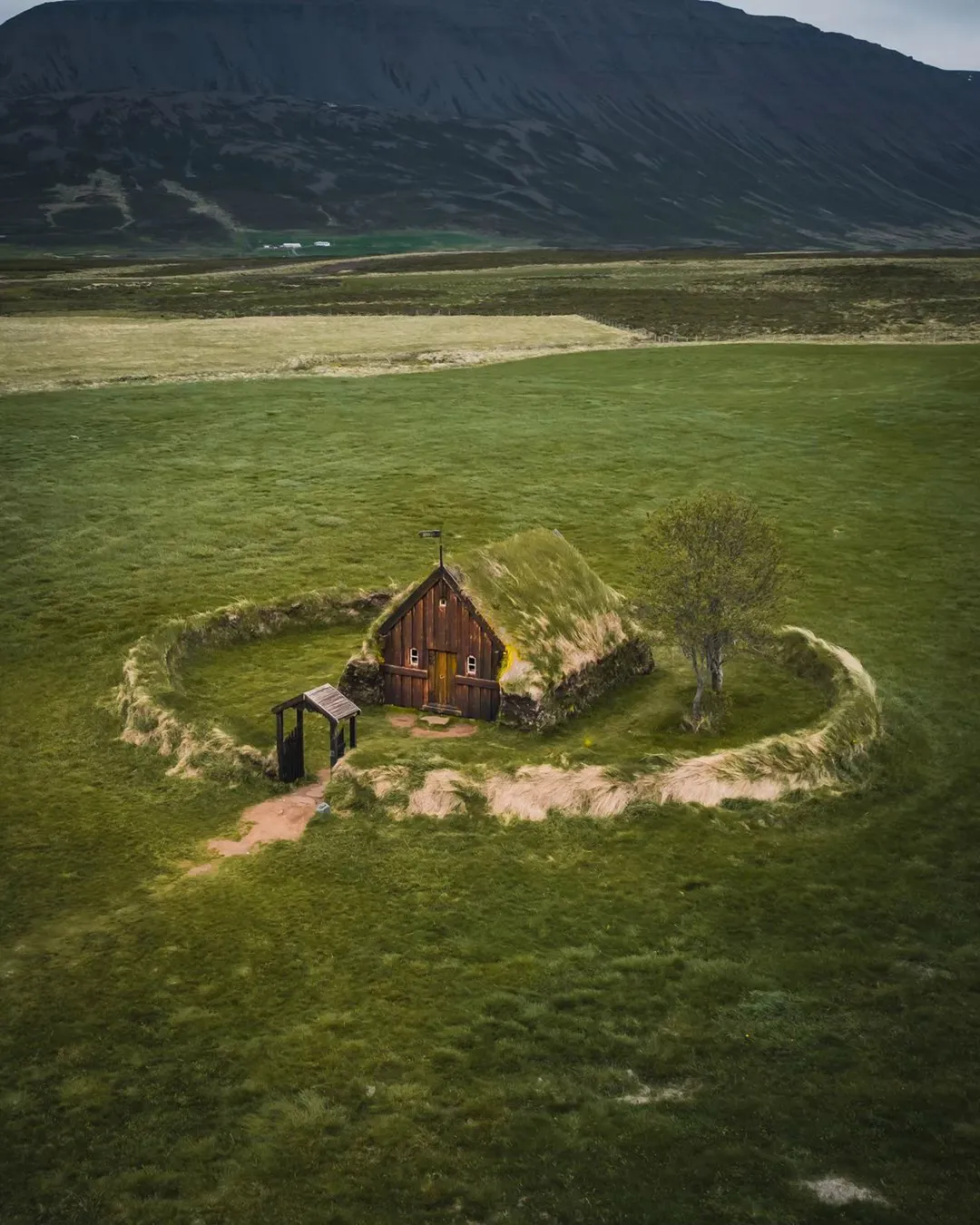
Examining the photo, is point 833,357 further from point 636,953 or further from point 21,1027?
point 21,1027

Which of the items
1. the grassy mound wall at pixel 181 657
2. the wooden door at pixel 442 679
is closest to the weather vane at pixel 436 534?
the wooden door at pixel 442 679

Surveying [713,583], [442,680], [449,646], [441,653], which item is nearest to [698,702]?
[713,583]

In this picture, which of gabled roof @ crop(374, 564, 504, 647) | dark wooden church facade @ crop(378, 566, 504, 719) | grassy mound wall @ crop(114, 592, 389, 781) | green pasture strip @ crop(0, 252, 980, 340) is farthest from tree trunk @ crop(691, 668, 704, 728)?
green pasture strip @ crop(0, 252, 980, 340)

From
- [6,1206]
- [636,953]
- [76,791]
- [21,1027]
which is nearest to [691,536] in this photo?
[636,953]

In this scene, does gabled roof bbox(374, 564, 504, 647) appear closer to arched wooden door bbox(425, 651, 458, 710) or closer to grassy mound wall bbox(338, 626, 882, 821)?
arched wooden door bbox(425, 651, 458, 710)

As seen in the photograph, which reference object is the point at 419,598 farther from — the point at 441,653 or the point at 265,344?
the point at 265,344

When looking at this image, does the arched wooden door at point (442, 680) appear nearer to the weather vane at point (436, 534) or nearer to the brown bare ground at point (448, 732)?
the brown bare ground at point (448, 732)

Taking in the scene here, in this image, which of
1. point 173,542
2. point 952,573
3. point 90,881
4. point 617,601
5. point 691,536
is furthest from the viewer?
point 173,542
